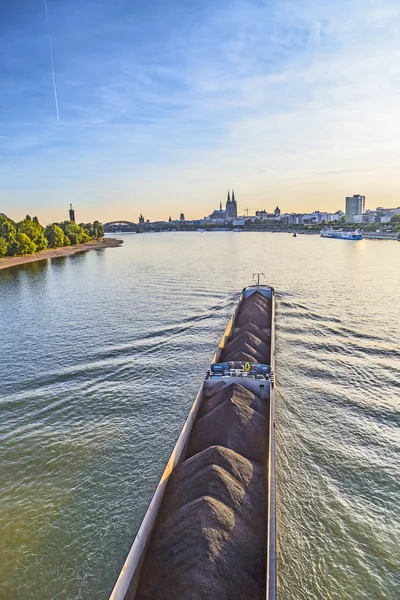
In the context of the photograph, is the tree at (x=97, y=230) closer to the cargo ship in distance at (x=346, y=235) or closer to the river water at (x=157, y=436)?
the cargo ship in distance at (x=346, y=235)

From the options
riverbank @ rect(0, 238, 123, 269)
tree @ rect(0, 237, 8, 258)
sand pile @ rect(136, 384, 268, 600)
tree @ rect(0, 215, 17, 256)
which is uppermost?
tree @ rect(0, 215, 17, 256)

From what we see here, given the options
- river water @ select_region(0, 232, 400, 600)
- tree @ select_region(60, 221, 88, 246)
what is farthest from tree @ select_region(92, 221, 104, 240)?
river water @ select_region(0, 232, 400, 600)

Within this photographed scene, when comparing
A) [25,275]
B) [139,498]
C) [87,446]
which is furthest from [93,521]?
[25,275]

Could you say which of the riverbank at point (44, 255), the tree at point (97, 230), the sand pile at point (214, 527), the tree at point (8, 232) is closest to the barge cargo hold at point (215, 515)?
the sand pile at point (214, 527)

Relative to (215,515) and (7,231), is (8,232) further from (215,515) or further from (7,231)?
(215,515)

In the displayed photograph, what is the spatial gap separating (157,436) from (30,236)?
281ft

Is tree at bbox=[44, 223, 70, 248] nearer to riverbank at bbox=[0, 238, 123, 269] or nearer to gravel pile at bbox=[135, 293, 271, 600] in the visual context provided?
riverbank at bbox=[0, 238, 123, 269]

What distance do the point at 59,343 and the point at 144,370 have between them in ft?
27.3

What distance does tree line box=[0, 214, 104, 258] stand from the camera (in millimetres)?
82500

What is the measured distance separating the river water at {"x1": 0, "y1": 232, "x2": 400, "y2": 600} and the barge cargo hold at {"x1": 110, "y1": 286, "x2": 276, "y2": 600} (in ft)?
5.18

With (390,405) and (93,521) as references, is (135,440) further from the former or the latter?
(390,405)

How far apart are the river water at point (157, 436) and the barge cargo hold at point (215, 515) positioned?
158cm

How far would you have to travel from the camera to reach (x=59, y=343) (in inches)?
1102

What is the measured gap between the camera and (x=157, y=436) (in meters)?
16.5
